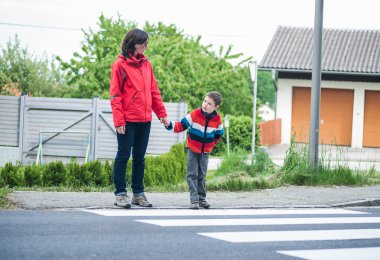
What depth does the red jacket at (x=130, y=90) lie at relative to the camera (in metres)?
8.43

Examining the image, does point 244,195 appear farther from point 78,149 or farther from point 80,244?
point 78,149

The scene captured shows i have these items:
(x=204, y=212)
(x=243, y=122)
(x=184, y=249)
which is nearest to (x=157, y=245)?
(x=184, y=249)

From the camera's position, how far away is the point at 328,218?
871 cm

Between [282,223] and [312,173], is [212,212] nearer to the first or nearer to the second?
[282,223]

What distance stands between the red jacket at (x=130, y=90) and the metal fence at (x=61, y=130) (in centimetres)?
1731

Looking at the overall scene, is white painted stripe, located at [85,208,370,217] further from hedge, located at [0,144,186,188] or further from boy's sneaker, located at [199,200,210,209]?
hedge, located at [0,144,186,188]

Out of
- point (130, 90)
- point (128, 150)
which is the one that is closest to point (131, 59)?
point (130, 90)

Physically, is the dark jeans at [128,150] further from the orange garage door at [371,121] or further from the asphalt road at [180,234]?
the orange garage door at [371,121]

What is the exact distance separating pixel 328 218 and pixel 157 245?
3016 mm

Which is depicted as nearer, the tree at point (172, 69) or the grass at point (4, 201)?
the grass at point (4, 201)

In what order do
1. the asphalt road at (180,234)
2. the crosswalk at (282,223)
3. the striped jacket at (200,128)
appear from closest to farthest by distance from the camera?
the asphalt road at (180,234) → the crosswalk at (282,223) → the striped jacket at (200,128)

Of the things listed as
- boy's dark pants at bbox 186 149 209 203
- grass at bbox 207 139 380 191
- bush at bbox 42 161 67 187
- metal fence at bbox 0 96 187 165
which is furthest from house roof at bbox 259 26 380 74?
boy's dark pants at bbox 186 149 209 203

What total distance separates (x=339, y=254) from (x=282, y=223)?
1.67m

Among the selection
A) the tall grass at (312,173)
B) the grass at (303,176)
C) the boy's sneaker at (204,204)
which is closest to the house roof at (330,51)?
the grass at (303,176)
